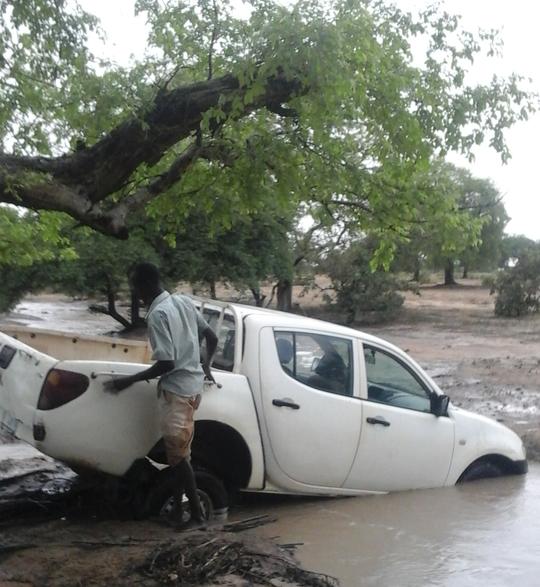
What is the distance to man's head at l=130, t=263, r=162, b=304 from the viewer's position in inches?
237

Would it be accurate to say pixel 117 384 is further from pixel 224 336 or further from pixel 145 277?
pixel 224 336

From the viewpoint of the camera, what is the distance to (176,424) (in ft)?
19.0

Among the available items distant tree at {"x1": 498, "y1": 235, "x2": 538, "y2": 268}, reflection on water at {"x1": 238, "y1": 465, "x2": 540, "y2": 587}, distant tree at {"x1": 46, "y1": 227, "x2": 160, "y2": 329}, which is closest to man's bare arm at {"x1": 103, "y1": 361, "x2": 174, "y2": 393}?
reflection on water at {"x1": 238, "y1": 465, "x2": 540, "y2": 587}

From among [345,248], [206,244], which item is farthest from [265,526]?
[345,248]

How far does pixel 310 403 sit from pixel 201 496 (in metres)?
1.12

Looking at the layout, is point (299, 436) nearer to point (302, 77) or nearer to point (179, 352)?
point (179, 352)

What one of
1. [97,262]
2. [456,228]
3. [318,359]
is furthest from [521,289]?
[318,359]

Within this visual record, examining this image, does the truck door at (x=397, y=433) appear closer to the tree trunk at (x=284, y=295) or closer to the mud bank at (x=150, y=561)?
the mud bank at (x=150, y=561)

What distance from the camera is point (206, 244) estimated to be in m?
26.4

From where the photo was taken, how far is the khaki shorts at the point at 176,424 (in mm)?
5785

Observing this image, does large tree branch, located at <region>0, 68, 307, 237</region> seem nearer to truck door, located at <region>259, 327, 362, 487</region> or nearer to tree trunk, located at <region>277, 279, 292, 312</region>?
truck door, located at <region>259, 327, 362, 487</region>

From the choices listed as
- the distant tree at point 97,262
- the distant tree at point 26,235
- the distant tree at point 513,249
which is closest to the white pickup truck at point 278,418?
the distant tree at point 26,235

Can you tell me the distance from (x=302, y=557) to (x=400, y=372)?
199cm

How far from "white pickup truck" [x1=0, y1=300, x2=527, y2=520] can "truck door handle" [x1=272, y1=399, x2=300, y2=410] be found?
0.01m
